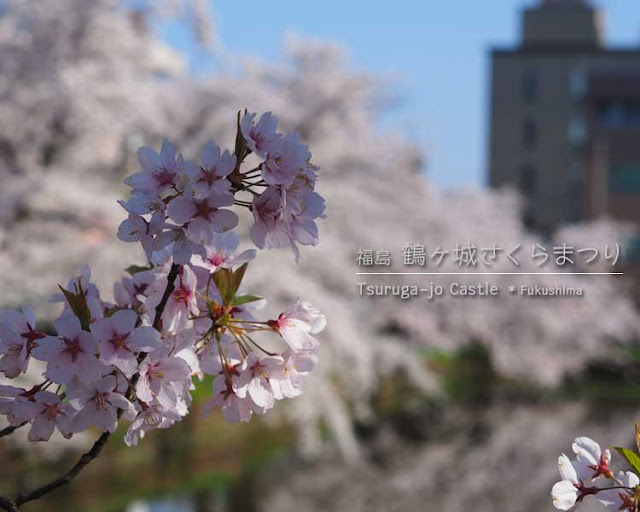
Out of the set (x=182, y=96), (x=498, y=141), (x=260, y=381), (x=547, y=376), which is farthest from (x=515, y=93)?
(x=260, y=381)

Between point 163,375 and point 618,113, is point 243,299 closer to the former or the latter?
point 163,375

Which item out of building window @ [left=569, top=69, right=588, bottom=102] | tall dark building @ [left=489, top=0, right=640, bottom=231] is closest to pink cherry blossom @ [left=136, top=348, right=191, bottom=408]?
tall dark building @ [left=489, top=0, right=640, bottom=231]

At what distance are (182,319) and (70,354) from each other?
10 cm

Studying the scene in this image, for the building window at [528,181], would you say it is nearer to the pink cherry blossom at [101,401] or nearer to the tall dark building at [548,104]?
the tall dark building at [548,104]

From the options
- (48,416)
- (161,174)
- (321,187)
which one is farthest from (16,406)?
(321,187)

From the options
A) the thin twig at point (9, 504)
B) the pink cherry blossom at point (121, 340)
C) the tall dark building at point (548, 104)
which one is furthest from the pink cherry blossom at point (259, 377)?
the tall dark building at point (548, 104)

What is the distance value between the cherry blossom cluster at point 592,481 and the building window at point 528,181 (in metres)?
22.1

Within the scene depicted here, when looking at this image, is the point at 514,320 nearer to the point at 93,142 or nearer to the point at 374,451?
the point at 374,451

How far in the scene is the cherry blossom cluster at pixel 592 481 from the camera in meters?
0.85

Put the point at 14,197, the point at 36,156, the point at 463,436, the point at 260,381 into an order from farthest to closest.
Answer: the point at 463,436, the point at 36,156, the point at 14,197, the point at 260,381

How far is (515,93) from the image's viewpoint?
23.2 m

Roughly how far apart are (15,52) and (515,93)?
18.4 metres

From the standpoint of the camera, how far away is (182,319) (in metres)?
0.83

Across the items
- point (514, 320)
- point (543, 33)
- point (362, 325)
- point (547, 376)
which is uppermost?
point (543, 33)
